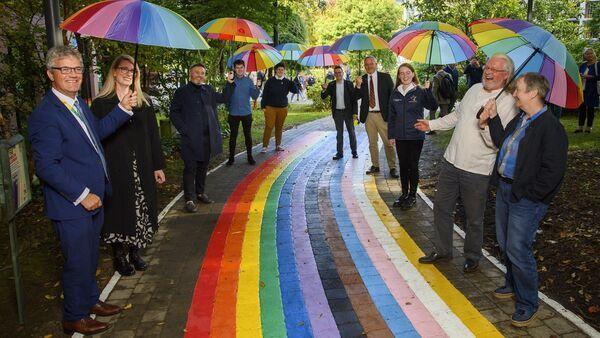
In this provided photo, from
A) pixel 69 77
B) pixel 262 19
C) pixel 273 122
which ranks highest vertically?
pixel 262 19

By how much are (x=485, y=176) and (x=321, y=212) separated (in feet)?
9.32

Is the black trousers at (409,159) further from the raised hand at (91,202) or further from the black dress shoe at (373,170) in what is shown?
the raised hand at (91,202)

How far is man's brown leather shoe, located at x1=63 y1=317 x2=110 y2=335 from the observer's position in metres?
3.70

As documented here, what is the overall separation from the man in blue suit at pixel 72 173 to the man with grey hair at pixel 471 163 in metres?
3.07

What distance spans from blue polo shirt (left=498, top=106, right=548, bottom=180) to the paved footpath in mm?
1192

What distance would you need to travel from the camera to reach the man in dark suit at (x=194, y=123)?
6.70 m

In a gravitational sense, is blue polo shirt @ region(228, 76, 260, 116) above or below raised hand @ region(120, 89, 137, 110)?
below

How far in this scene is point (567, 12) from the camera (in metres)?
23.2

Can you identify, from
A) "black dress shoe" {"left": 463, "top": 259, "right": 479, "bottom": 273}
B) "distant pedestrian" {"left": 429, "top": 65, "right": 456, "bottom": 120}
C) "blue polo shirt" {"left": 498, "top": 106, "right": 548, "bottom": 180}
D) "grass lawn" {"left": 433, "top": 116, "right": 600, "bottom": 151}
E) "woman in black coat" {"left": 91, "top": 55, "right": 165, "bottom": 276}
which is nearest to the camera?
"blue polo shirt" {"left": 498, "top": 106, "right": 548, "bottom": 180}

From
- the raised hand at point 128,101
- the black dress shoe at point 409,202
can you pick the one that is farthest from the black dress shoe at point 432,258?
the raised hand at point 128,101

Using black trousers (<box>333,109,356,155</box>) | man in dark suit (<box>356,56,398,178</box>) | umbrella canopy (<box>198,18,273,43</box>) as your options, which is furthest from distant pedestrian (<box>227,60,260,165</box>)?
man in dark suit (<box>356,56,398,178</box>)

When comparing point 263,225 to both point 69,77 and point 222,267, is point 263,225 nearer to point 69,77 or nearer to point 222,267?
point 222,267

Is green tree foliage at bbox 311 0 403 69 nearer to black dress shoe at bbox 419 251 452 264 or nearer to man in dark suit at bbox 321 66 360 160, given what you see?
man in dark suit at bbox 321 66 360 160

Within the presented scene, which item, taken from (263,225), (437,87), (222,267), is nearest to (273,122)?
(437,87)
